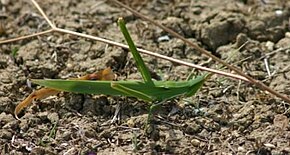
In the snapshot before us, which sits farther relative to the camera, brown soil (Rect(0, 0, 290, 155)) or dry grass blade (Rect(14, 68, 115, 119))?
dry grass blade (Rect(14, 68, 115, 119))

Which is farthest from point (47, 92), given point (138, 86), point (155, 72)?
point (155, 72)

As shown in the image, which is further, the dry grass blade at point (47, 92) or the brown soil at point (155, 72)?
the dry grass blade at point (47, 92)

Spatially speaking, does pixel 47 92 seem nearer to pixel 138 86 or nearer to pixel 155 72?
pixel 138 86

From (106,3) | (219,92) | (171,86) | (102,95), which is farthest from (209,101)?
(106,3)

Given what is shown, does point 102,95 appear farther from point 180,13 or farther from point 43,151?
point 180,13

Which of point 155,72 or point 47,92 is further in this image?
point 155,72
